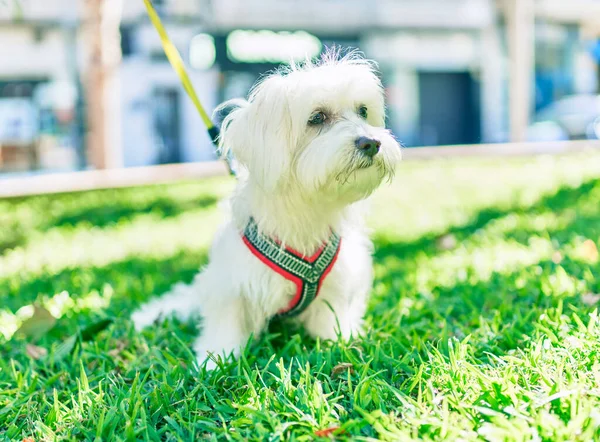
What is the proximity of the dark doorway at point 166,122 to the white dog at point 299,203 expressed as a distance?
1851 centimetres

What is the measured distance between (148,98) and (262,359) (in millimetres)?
19156

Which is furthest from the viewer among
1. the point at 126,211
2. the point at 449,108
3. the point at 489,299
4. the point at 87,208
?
the point at 449,108

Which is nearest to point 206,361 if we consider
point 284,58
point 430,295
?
point 430,295

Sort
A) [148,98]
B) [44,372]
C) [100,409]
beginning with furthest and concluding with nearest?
1. [148,98]
2. [44,372]
3. [100,409]

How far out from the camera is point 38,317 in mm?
3533

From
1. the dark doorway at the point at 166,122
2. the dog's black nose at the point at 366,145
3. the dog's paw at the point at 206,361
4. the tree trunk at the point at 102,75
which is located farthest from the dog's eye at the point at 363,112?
the dark doorway at the point at 166,122

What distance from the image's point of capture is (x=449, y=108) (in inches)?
959

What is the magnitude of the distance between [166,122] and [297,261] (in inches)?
746

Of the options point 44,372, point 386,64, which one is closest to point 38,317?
point 44,372

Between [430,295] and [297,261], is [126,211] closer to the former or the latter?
[430,295]

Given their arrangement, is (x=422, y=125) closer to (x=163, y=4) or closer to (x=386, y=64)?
(x=386, y=64)

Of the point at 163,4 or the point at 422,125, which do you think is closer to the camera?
the point at 163,4

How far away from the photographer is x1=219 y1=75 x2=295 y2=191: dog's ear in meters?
2.57

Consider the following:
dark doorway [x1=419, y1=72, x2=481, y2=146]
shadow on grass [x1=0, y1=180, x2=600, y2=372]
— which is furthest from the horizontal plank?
dark doorway [x1=419, y1=72, x2=481, y2=146]
